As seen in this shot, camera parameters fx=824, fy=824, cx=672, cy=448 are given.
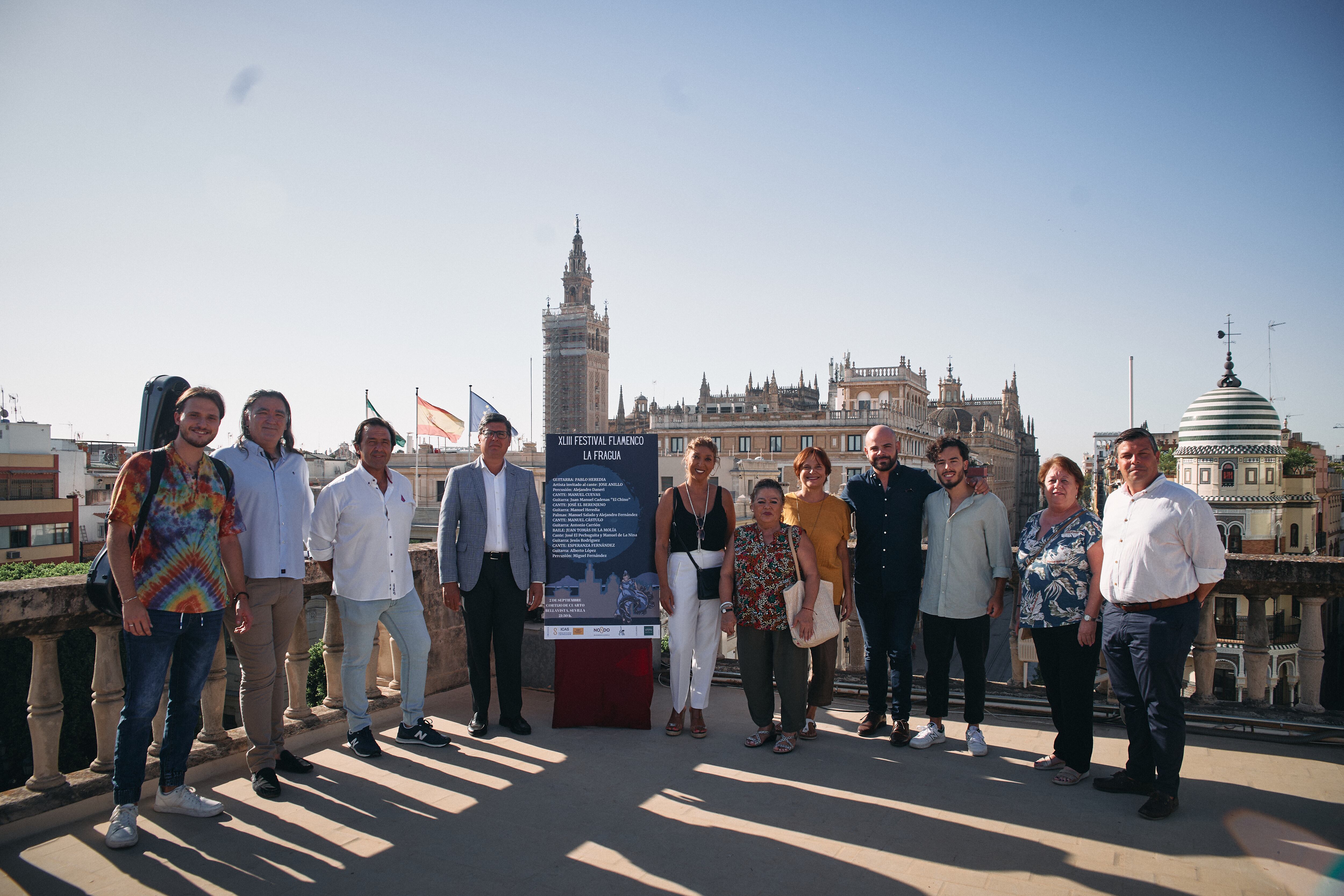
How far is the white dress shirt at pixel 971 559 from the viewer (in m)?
4.49

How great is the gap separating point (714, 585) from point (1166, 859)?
2.45m

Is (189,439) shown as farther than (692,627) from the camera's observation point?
No

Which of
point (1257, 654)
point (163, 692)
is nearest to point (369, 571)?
point (163, 692)

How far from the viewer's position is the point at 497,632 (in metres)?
4.88

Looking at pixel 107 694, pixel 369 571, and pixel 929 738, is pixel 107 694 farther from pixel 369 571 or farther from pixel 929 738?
pixel 929 738

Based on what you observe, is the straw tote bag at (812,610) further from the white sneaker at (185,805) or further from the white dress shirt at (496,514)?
the white sneaker at (185,805)

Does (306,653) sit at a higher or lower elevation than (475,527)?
lower

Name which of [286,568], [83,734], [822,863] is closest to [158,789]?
[286,568]

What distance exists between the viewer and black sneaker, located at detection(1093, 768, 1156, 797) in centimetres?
385

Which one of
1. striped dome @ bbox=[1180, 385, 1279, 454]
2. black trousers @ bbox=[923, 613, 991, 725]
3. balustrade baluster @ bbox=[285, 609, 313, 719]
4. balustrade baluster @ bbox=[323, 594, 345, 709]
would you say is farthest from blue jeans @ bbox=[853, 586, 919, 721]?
striped dome @ bbox=[1180, 385, 1279, 454]

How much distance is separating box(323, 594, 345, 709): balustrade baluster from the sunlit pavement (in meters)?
0.38

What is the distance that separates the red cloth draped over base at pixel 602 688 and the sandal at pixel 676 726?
0.18 metres

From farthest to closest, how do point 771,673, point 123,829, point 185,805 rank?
point 771,673
point 185,805
point 123,829

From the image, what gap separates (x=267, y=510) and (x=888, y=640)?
11.2 feet
